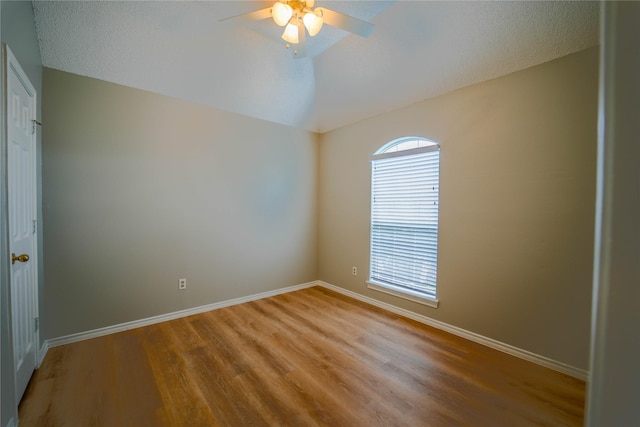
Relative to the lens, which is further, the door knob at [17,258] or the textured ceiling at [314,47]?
the textured ceiling at [314,47]

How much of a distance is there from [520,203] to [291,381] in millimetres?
2406

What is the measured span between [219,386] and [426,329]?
2043 millimetres

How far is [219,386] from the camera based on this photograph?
190cm

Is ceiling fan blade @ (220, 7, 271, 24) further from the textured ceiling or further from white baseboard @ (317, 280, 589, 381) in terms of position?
white baseboard @ (317, 280, 589, 381)

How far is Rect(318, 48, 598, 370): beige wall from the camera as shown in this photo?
2.04 metres

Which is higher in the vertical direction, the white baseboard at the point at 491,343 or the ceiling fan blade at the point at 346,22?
the ceiling fan blade at the point at 346,22

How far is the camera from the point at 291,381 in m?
1.96

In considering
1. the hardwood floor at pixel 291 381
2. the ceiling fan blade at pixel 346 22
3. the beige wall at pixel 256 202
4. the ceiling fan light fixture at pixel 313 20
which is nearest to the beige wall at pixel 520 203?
the beige wall at pixel 256 202

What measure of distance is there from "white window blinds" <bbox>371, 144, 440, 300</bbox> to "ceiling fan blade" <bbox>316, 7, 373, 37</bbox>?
142 centimetres

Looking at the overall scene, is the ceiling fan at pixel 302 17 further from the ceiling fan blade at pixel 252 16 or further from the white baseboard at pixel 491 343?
the white baseboard at pixel 491 343

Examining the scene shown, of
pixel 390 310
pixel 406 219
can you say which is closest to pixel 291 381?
pixel 390 310

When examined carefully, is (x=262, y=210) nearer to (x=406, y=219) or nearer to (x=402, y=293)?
(x=406, y=219)

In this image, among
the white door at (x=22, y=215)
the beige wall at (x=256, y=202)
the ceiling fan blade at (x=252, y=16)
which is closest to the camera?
the white door at (x=22, y=215)

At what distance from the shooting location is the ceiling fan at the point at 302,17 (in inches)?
71.5
